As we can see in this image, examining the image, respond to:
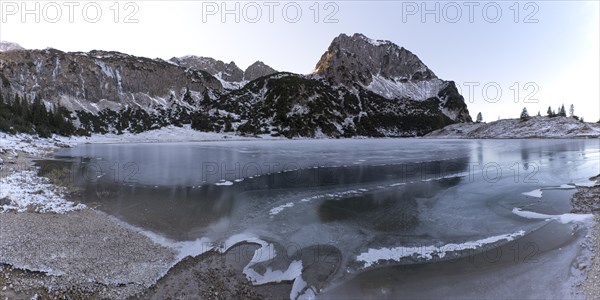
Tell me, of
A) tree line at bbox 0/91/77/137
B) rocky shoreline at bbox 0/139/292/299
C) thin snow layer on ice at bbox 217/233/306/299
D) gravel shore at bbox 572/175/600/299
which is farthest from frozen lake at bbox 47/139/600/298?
tree line at bbox 0/91/77/137

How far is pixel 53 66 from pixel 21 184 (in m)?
241

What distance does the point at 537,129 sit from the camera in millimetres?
138250

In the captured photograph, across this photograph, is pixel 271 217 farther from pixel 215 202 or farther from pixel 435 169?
pixel 435 169

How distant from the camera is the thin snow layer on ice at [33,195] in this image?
549 inches

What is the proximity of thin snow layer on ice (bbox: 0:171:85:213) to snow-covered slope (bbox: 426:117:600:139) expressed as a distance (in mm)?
155047

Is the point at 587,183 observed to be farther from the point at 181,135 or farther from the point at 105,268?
the point at 181,135

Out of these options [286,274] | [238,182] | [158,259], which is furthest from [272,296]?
[238,182]

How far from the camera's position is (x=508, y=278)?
27.6ft

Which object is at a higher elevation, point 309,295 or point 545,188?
point 545,188

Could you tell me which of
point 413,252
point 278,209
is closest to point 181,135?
point 278,209

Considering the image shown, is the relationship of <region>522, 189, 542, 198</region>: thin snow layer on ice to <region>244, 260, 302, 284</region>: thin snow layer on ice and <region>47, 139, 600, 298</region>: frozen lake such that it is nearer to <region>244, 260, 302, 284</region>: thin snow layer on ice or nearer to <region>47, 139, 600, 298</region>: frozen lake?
<region>47, 139, 600, 298</region>: frozen lake

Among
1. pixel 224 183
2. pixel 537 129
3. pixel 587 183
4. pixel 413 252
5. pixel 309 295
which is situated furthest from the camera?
pixel 537 129

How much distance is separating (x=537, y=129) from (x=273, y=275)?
172m

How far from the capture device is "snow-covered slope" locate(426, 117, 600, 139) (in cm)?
12297
